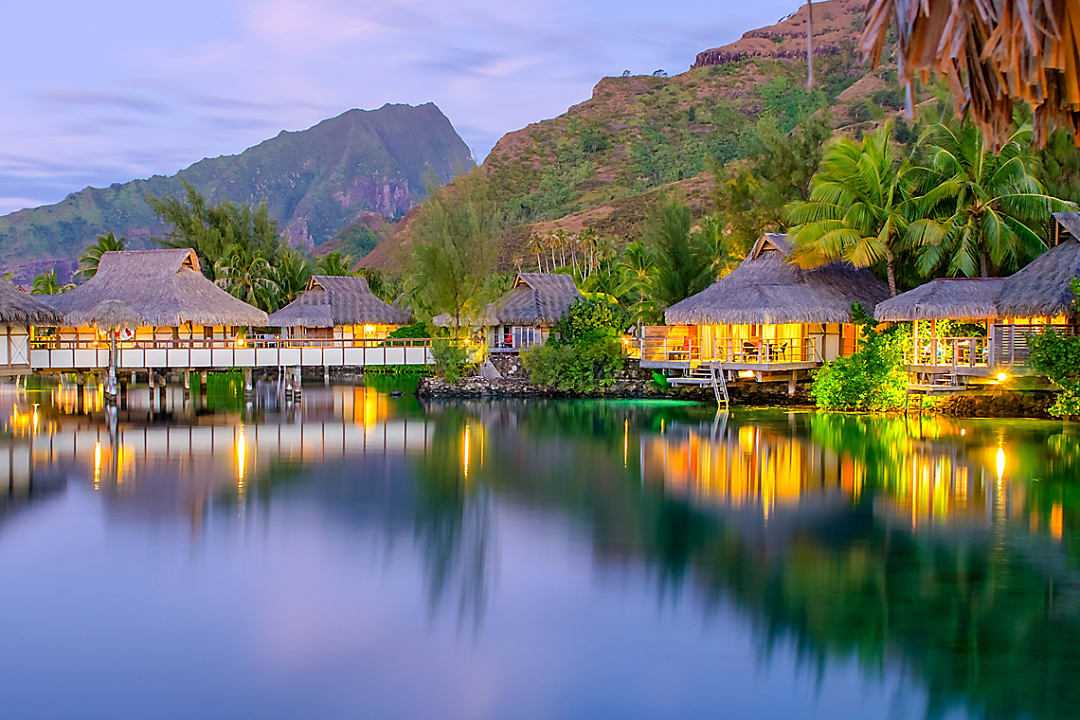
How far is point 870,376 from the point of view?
80.8 ft

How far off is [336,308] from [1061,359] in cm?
2475

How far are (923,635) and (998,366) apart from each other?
47.0ft

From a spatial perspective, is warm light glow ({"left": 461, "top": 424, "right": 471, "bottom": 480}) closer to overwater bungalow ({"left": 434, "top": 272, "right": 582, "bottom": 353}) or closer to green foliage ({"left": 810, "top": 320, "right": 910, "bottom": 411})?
green foliage ({"left": 810, "top": 320, "right": 910, "bottom": 411})

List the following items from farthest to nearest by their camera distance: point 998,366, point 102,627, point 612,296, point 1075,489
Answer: point 612,296 → point 998,366 → point 1075,489 → point 102,627

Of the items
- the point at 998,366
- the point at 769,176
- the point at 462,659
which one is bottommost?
the point at 462,659

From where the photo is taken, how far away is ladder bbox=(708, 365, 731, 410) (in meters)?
26.3

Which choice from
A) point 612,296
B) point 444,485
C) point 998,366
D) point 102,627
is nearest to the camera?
point 102,627

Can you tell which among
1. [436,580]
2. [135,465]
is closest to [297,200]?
[135,465]

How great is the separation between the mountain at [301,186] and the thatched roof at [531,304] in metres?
76.5

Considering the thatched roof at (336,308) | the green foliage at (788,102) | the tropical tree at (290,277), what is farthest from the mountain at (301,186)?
the thatched roof at (336,308)

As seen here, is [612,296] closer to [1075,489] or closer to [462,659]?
[1075,489]

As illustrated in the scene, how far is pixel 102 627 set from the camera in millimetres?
9781

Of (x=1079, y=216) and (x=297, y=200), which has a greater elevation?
(x=297, y=200)

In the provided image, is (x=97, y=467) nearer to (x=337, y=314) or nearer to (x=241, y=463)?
(x=241, y=463)
